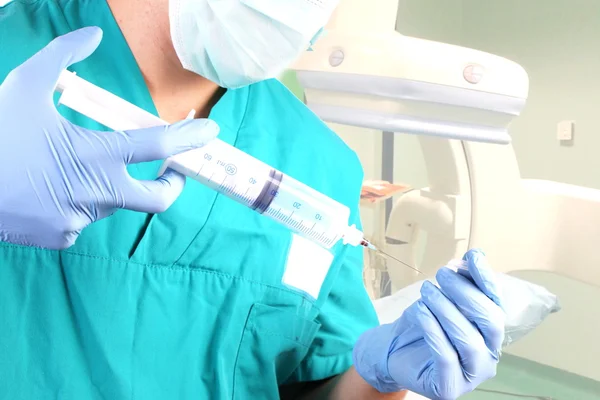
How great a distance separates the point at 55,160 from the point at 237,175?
8.1 inches

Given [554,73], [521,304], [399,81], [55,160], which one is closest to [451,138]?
[399,81]

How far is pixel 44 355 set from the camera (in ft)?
2.09

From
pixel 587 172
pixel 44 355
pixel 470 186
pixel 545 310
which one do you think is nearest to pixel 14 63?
pixel 44 355

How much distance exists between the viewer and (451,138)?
812mm

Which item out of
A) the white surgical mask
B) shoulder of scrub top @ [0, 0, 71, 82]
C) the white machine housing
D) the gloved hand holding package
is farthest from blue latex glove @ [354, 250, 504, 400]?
shoulder of scrub top @ [0, 0, 71, 82]

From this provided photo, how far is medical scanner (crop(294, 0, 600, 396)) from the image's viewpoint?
73 cm

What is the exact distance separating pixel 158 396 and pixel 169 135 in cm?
37

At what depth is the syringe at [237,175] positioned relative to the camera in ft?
1.85

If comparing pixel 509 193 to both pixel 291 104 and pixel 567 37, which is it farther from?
pixel 567 37

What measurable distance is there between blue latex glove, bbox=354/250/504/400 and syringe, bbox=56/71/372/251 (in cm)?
13

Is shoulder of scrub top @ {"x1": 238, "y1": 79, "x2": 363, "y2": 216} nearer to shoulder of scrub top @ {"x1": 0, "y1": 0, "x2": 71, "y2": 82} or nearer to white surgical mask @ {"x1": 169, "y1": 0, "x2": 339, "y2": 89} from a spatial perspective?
white surgical mask @ {"x1": 169, "y1": 0, "x2": 339, "y2": 89}

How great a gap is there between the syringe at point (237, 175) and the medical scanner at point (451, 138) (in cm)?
16

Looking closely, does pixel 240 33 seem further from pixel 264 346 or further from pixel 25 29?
pixel 264 346

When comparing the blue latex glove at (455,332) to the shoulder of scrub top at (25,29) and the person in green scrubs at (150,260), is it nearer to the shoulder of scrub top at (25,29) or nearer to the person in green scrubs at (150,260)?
the person in green scrubs at (150,260)
